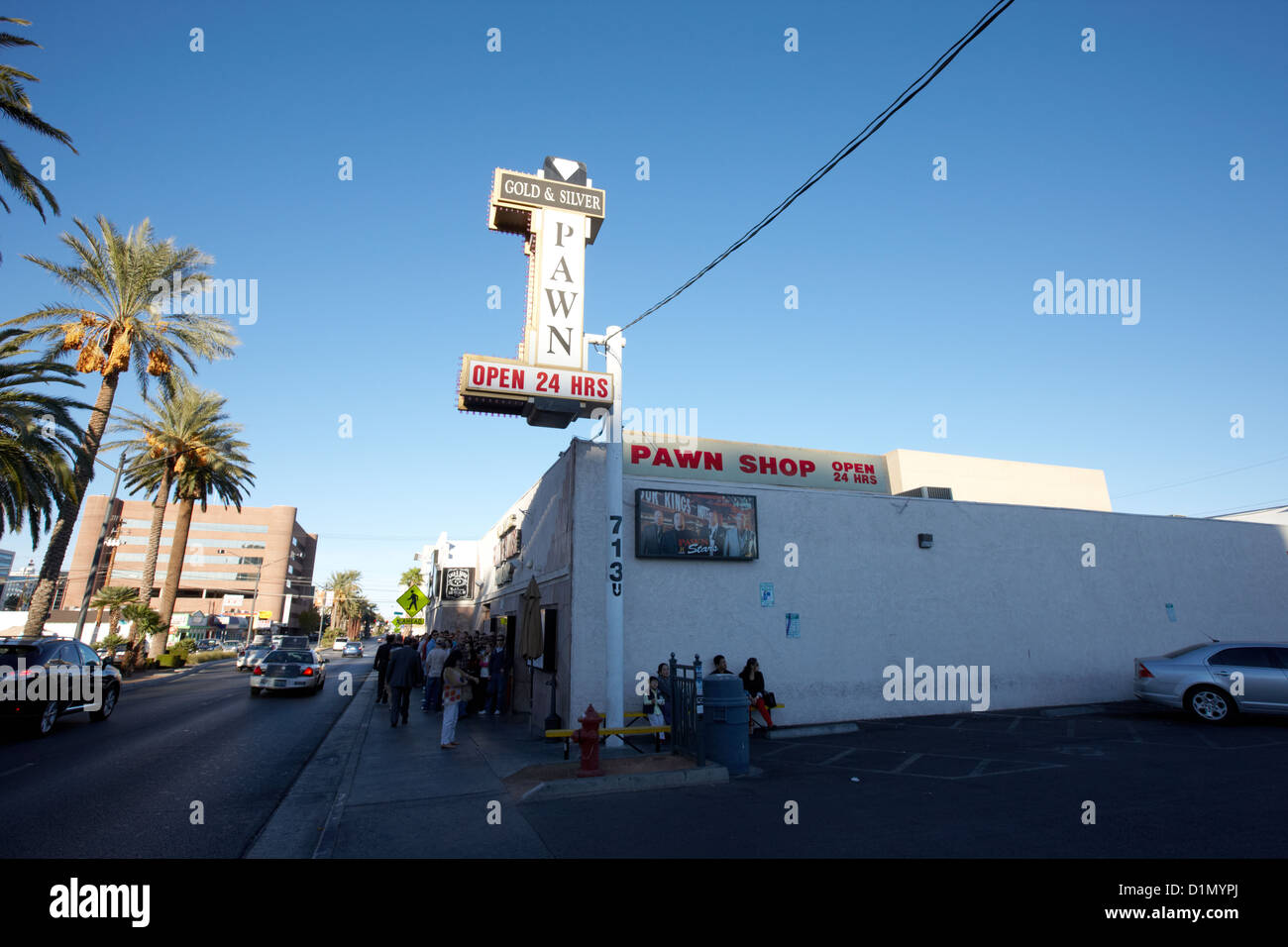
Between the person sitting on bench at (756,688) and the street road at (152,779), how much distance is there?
25.1ft

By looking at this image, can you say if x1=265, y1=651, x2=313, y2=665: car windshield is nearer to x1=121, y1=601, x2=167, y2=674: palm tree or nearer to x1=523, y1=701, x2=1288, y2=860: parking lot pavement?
x1=121, y1=601, x2=167, y2=674: palm tree

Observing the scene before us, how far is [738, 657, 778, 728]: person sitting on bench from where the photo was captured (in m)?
12.4

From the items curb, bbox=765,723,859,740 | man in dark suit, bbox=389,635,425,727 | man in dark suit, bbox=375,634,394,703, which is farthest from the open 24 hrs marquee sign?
man in dark suit, bbox=375,634,394,703

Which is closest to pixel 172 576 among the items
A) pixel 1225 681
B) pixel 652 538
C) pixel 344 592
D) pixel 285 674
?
pixel 285 674

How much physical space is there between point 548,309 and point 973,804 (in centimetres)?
1150

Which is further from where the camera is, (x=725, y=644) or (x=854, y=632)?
(x=854, y=632)

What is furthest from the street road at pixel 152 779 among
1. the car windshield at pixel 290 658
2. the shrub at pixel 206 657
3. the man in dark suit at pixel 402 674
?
the shrub at pixel 206 657

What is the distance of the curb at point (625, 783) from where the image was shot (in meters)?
7.71

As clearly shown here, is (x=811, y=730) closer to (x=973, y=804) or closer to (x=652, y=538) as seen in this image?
(x=652, y=538)

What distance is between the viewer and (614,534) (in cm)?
1241

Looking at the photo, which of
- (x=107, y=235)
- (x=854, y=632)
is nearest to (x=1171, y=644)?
(x=854, y=632)

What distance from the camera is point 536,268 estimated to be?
47.9ft
